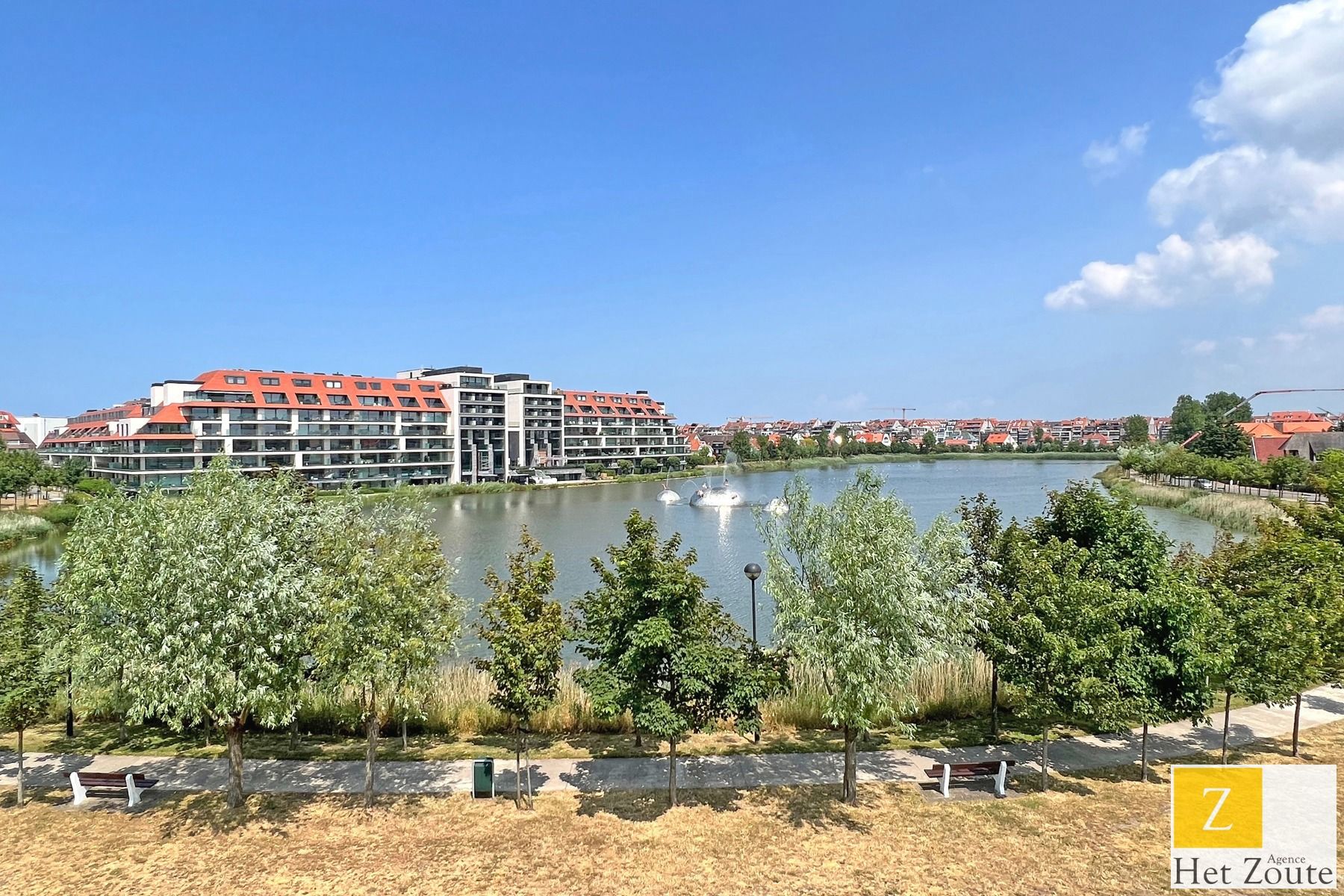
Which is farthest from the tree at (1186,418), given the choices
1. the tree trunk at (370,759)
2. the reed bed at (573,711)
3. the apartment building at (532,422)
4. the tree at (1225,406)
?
the tree trunk at (370,759)

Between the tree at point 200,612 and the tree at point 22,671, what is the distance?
1.29 meters

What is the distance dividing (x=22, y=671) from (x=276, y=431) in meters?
75.8

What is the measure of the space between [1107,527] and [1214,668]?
334 centimetres

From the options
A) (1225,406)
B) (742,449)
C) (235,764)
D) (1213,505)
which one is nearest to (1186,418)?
(1225,406)

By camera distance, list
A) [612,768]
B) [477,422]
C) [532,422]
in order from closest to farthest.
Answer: [612,768] → [477,422] → [532,422]

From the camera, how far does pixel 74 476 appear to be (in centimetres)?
7106

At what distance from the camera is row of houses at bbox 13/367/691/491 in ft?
244

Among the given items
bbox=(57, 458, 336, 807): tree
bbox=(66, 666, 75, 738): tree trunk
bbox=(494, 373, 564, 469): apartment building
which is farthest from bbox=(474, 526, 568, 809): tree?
bbox=(494, 373, 564, 469): apartment building

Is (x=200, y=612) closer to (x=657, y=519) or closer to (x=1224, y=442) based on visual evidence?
(x=657, y=519)

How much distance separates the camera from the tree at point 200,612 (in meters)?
11.6

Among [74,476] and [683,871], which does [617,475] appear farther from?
[683,871]

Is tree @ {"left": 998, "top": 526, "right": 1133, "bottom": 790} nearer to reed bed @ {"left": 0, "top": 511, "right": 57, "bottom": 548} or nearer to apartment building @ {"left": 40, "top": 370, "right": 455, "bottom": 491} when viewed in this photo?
reed bed @ {"left": 0, "top": 511, "right": 57, "bottom": 548}

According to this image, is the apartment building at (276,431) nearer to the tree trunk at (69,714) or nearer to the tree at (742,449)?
the tree trunk at (69,714)

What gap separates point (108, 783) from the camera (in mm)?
13484
